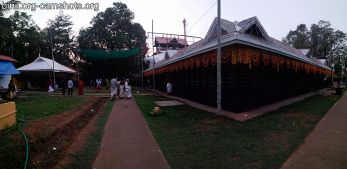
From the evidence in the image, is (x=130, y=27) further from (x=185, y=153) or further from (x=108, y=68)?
(x=185, y=153)

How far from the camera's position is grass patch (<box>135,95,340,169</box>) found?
5.64m

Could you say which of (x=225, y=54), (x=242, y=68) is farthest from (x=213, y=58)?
(x=242, y=68)

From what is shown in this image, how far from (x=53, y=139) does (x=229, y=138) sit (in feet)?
17.1

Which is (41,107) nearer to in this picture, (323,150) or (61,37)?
(323,150)

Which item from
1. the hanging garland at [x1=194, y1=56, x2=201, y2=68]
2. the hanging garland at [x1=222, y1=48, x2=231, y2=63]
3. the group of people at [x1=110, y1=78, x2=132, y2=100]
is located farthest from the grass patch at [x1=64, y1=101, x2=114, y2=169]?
the group of people at [x1=110, y1=78, x2=132, y2=100]

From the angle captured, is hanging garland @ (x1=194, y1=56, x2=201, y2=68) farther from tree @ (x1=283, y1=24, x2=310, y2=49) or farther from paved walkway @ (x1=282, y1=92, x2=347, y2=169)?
tree @ (x1=283, y1=24, x2=310, y2=49)

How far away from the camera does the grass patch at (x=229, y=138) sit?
5.64m

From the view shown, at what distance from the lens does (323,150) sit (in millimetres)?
6129

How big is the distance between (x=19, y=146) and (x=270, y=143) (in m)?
6.27

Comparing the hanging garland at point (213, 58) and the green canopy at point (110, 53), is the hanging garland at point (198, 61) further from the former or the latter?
the green canopy at point (110, 53)

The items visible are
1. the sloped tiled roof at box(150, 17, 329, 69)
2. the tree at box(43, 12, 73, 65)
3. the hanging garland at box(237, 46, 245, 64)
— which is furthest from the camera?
the tree at box(43, 12, 73, 65)

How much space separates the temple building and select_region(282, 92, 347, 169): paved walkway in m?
3.69

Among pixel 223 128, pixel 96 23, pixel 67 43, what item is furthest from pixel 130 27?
pixel 223 128

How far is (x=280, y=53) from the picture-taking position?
1219 centimetres
